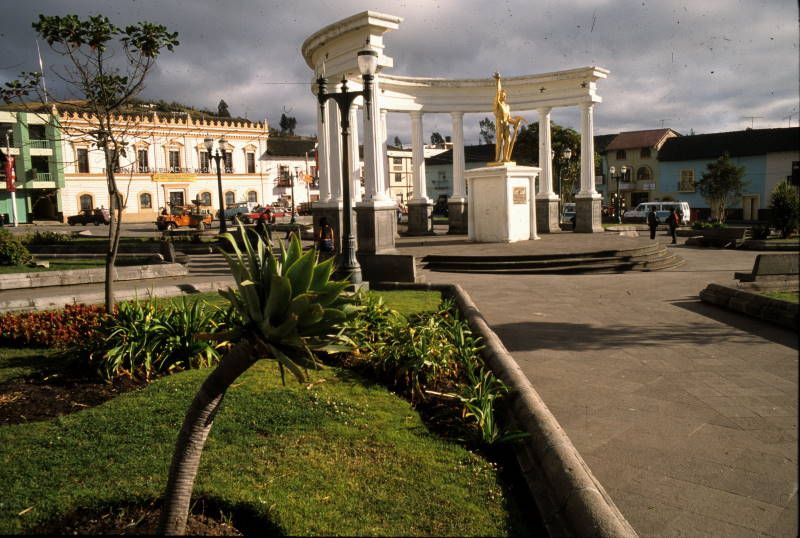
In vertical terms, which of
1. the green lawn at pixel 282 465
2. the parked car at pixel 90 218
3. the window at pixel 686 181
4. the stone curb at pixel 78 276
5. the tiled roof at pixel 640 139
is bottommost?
the green lawn at pixel 282 465

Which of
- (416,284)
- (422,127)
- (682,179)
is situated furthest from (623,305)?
A: (682,179)

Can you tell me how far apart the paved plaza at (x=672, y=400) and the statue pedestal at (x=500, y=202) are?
32.1ft

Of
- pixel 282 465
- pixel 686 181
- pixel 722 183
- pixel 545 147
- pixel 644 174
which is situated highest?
pixel 644 174

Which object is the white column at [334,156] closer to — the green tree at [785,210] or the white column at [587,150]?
the white column at [587,150]

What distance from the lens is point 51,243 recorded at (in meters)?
24.3

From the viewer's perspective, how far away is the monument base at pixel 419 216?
2805 cm

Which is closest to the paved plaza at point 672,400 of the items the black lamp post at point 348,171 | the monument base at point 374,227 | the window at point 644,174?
the black lamp post at point 348,171

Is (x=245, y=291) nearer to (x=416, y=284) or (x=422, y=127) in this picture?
(x=416, y=284)

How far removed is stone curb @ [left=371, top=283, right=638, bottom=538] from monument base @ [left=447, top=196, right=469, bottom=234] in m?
23.0

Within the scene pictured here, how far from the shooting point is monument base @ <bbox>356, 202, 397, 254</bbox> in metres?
17.4

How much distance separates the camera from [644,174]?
62.7m

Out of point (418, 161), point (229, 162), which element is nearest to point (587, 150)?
point (418, 161)

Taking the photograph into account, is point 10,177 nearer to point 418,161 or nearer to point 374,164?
point 418,161

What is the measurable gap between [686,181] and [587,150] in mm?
36662
